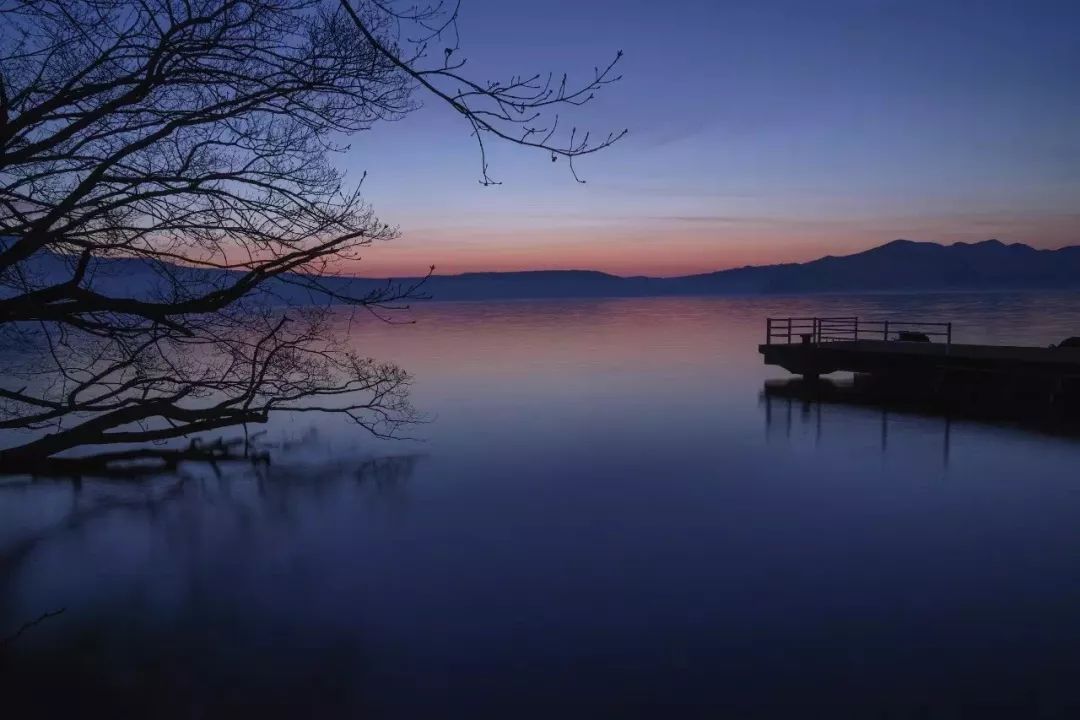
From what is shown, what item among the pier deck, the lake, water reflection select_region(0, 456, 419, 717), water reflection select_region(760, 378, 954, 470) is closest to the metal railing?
the pier deck

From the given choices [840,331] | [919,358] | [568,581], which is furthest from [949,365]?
[568,581]

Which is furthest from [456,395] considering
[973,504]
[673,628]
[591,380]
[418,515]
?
[673,628]

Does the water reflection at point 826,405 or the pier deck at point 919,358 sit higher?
the pier deck at point 919,358

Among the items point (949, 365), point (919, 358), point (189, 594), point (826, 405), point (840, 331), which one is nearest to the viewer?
point (189, 594)

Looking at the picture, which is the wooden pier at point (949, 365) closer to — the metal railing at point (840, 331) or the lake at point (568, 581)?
the metal railing at point (840, 331)

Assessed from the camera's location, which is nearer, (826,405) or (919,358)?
(919,358)

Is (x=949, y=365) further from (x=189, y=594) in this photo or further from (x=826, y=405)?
(x=189, y=594)

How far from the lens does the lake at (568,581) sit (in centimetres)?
789

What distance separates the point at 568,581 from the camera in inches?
444

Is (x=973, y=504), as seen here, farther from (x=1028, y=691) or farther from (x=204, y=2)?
(x=204, y=2)

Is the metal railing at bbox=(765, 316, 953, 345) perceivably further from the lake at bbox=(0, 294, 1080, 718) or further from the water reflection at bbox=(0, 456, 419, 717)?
the water reflection at bbox=(0, 456, 419, 717)

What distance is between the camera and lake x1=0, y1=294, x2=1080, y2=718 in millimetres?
7891

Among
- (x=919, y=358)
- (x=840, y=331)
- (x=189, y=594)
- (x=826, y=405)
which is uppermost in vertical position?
(x=840, y=331)


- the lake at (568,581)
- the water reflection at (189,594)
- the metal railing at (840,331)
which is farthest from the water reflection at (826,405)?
the water reflection at (189,594)
